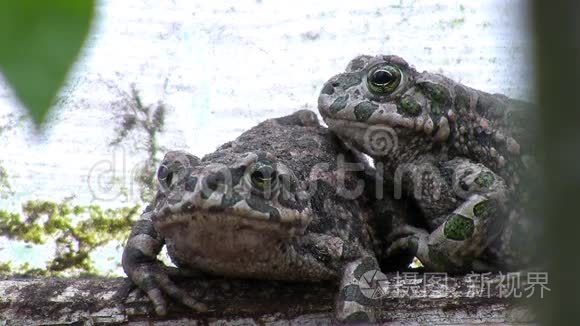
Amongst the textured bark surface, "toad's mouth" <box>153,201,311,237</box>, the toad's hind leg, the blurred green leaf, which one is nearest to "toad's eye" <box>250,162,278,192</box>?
"toad's mouth" <box>153,201,311,237</box>

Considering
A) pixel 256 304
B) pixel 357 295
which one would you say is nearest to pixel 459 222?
pixel 357 295

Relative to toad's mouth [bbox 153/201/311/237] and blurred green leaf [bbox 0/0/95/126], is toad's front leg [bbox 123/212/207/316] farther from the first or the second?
blurred green leaf [bbox 0/0/95/126]

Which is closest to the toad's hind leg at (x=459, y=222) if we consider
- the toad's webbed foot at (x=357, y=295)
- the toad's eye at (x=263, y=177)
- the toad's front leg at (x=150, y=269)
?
the toad's webbed foot at (x=357, y=295)

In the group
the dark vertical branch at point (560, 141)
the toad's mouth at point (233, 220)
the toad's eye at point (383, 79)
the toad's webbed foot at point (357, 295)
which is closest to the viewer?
the dark vertical branch at point (560, 141)

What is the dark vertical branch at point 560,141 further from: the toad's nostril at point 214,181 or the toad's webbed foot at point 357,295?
the toad's webbed foot at point 357,295

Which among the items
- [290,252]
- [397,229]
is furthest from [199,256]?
[397,229]

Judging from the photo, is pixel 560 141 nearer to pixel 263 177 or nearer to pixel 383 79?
pixel 263 177
